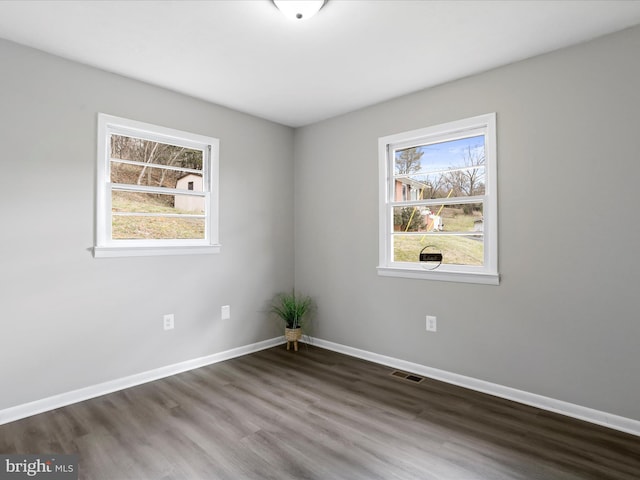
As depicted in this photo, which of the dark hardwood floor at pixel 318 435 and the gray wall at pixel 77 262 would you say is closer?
the dark hardwood floor at pixel 318 435

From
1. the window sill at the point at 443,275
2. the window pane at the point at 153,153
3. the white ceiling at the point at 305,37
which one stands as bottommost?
the window sill at the point at 443,275

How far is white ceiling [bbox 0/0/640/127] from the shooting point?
2.07m

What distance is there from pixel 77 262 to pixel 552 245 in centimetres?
345

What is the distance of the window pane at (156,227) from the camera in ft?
9.69

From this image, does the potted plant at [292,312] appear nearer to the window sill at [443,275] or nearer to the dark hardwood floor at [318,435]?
the dark hardwood floor at [318,435]

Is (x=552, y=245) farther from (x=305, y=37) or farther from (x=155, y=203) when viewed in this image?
(x=155, y=203)

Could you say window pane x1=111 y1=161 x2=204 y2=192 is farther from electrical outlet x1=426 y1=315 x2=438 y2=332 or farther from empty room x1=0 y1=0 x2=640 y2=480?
electrical outlet x1=426 y1=315 x2=438 y2=332

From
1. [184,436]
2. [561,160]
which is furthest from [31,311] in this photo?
[561,160]

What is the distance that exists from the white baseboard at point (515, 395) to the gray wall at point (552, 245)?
0.04 metres

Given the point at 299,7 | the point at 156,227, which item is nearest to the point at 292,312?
the point at 156,227

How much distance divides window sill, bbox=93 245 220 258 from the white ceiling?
140cm

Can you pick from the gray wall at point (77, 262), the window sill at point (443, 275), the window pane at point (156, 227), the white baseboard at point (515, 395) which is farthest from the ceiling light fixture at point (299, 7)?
the white baseboard at point (515, 395)

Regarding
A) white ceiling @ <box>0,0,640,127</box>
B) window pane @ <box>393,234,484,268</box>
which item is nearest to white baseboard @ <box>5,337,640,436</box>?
window pane @ <box>393,234,484,268</box>

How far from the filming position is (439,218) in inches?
125
